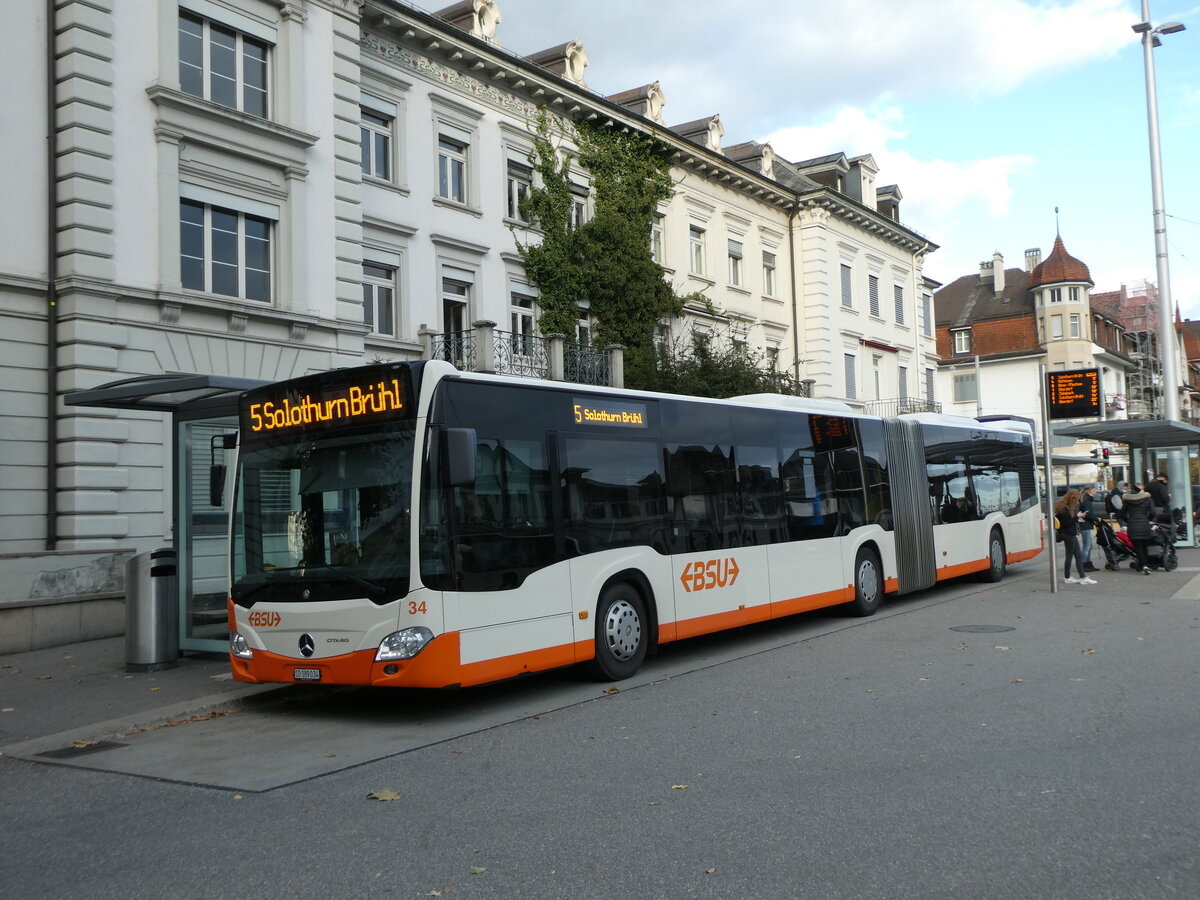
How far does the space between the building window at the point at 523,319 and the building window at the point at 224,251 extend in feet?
22.7

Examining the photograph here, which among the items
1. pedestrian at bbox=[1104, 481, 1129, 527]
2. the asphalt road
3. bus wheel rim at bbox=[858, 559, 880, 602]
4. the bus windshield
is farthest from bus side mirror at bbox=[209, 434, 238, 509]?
pedestrian at bbox=[1104, 481, 1129, 527]

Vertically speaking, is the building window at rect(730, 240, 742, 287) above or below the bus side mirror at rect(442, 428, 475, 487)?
above

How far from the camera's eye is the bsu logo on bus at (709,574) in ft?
39.1

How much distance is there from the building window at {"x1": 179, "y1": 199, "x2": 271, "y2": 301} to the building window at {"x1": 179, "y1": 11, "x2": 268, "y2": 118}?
1.88 meters

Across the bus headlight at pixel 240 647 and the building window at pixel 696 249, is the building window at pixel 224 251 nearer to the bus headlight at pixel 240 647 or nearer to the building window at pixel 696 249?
the bus headlight at pixel 240 647

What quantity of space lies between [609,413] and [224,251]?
10.6m

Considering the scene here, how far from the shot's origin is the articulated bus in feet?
29.2

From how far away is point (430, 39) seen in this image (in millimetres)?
23703

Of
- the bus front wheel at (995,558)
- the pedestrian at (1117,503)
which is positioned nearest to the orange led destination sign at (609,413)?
the bus front wheel at (995,558)

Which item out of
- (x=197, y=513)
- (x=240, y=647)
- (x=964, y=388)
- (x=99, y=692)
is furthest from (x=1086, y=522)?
(x=964, y=388)

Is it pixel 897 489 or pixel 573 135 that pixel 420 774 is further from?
pixel 573 135

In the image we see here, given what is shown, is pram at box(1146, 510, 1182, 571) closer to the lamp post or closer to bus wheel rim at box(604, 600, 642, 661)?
the lamp post

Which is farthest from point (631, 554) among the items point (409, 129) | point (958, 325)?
point (958, 325)

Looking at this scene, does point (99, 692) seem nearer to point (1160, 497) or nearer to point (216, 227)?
point (216, 227)
